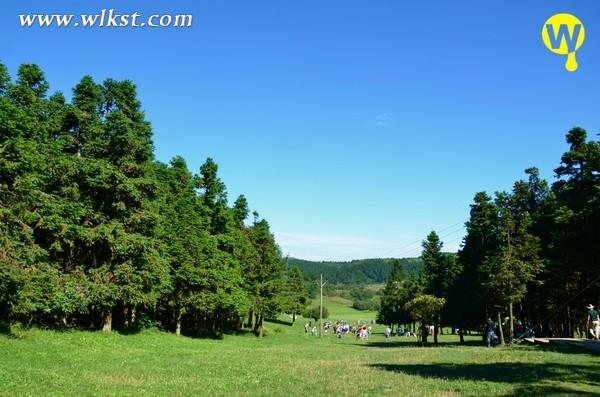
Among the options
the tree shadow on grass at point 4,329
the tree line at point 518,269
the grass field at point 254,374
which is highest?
the tree line at point 518,269

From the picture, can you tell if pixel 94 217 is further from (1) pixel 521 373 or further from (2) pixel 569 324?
(2) pixel 569 324

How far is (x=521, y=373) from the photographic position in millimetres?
21328

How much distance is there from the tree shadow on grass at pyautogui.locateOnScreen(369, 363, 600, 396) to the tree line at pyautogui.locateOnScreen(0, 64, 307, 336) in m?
20.4

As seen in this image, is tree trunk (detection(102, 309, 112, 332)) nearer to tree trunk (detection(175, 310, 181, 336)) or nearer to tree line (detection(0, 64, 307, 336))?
tree line (detection(0, 64, 307, 336))

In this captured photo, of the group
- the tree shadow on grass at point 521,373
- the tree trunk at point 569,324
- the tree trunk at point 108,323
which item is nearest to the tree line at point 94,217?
the tree trunk at point 108,323

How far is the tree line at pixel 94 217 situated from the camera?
1158 inches

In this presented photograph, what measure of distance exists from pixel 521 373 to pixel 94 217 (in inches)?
1163

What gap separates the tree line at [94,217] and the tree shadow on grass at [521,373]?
2042cm

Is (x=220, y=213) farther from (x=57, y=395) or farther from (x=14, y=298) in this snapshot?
(x=57, y=395)

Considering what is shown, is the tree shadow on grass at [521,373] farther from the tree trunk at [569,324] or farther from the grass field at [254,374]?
the tree trunk at [569,324]

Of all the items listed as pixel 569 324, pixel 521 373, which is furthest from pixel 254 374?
pixel 569 324

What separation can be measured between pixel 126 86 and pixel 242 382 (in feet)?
92.0

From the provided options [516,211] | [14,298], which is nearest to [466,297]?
[516,211]

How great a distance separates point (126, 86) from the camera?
134 ft
